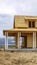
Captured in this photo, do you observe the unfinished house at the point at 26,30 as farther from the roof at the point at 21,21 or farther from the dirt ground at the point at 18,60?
the dirt ground at the point at 18,60

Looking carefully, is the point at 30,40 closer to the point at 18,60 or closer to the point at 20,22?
the point at 20,22

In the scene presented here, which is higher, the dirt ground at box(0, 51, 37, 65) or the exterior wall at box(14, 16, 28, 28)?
the exterior wall at box(14, 16, 28, 28)

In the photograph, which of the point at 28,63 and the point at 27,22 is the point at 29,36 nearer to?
the point at 27,22

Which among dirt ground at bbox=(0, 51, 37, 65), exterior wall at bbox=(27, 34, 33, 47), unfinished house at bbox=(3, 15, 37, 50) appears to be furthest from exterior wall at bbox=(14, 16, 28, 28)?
dirt ground at bbox=(0, 51, 37, 65)

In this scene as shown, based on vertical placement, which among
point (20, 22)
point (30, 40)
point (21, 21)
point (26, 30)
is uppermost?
point (21, 21)

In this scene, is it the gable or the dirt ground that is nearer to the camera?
the dirt ground

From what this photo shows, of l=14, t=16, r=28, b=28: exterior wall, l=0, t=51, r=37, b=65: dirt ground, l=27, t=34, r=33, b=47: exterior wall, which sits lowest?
l=0, t=51, r=37, b=65: dirt ground

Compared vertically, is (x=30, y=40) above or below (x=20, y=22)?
below

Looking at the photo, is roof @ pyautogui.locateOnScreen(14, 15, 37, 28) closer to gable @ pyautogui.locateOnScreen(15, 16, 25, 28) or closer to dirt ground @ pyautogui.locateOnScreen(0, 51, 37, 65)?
gable @ pyautogui.locateOnScreen(15, 16, 25, 28)

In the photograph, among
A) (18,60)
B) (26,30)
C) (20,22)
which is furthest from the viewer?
(20,22)

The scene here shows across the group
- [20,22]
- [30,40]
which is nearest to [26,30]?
[30,40]

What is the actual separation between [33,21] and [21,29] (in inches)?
123

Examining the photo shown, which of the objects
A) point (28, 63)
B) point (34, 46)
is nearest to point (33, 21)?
point (34, 46)

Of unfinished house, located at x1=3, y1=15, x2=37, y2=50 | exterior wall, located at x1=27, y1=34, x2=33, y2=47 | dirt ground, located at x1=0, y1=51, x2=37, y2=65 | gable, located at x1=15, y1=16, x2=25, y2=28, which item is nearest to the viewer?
dirt ground, located at x1=0, y1=51, x2=37, y2=65
